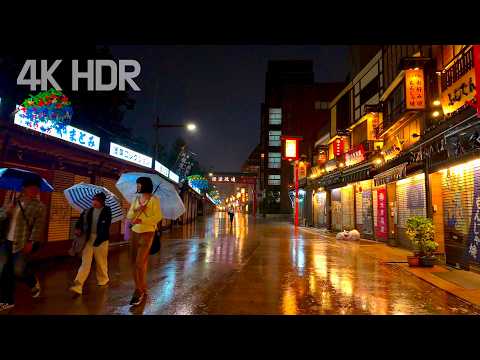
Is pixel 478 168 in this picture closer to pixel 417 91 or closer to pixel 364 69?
pixel 417 91

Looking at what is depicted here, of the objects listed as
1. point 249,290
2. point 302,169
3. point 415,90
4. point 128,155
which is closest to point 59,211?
point 128,155

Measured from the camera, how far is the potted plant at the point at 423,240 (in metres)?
10.5

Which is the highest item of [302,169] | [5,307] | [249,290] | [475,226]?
[302,169]

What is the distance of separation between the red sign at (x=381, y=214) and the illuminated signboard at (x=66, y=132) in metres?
14.9

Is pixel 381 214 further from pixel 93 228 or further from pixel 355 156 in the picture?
pixel 93 228

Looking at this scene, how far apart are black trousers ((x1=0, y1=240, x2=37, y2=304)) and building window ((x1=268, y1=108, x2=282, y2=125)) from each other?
67915 mm

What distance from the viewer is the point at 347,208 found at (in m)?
24.6

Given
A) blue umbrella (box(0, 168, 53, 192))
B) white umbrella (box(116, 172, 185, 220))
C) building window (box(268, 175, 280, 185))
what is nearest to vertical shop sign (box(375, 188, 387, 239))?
white umbrella (box(116, 172, 185, 220))

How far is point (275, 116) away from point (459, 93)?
202 feet

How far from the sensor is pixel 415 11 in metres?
3.61

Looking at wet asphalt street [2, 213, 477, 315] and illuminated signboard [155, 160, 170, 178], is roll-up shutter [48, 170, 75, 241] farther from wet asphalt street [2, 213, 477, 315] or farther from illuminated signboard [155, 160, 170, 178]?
illuminated signboard [155, 160, 170, 178]

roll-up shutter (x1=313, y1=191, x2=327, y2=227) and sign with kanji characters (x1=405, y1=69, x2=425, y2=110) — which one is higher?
sign with kanji characters (x1=405, y1=69, x2=425, y2=110)

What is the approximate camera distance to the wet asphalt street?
19.3 ft

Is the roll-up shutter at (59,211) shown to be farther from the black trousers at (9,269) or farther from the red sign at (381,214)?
the red sign at (381,214)
